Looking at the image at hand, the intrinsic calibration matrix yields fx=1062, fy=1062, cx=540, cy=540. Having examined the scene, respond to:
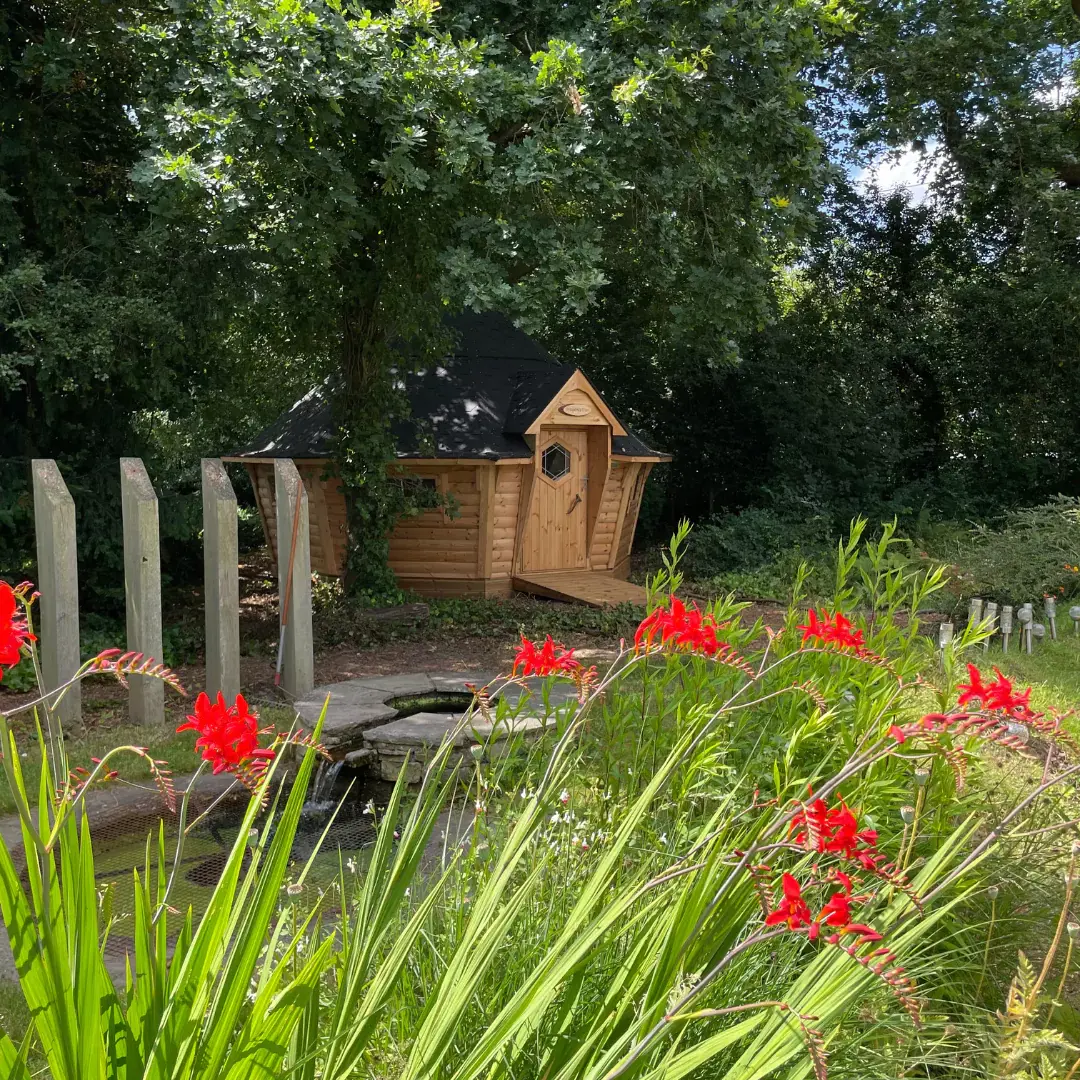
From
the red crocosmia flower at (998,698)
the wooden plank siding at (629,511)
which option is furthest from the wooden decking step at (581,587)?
the red crocosmia flower at (998,698)

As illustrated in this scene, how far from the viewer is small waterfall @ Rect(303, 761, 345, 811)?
6383mm

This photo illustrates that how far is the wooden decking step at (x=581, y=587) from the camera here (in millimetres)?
13352

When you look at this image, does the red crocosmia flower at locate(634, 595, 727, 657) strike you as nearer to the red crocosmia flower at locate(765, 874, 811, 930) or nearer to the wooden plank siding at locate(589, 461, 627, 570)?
the red crocosmia flower at locate(765, 874, 811, 930)

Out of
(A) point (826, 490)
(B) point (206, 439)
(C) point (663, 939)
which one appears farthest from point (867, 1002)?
(B) point (206, 439)

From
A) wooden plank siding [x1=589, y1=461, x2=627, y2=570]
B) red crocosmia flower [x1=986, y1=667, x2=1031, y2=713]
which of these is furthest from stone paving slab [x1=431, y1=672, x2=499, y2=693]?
wooden plank siding [x1=589, y1=461, x2=627, y2=570]

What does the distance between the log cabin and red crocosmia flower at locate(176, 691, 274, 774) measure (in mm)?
11499

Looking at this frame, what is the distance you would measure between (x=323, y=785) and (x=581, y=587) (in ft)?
25.8

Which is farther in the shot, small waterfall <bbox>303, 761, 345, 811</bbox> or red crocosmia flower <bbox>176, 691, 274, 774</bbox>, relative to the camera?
small waterfall <bbox>303, 761, 345, 811</bbox>

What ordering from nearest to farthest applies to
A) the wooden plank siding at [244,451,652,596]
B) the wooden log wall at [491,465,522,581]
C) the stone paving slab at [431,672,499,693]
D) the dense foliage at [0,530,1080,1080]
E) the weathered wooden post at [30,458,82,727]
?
1. the dense foliage at [0,530,1080,1080]
2. the weathered wooden post at [30,458,82,727]
3. the stone paving slab at [431,672,499,693]
4. the wooden plank siding at [244,451,652,596]
5. the wooden log wall at [491,465,522,581]

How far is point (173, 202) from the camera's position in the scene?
9.10m

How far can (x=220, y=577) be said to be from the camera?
7090 millimetres

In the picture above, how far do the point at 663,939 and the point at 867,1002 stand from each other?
2.34 feet

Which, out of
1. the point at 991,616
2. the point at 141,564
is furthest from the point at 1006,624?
the point at 141,564

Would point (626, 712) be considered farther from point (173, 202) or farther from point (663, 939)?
point (173, 202)
